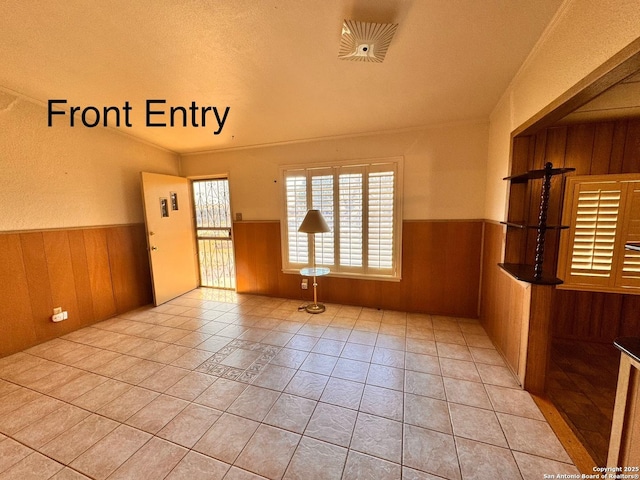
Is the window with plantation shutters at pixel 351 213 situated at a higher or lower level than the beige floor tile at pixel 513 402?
higher

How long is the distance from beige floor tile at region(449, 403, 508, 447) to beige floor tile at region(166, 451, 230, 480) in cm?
139

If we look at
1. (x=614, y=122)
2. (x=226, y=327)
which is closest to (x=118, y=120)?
(x=226, y=327)

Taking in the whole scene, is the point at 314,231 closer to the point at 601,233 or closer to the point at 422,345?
the point at 422,345

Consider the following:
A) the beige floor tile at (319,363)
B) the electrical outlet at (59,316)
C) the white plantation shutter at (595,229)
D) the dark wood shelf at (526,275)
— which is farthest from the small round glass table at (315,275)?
the electrical outlet at (59,316)

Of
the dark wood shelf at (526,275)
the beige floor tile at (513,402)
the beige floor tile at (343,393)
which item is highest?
the dark wood shelf at (526,275)

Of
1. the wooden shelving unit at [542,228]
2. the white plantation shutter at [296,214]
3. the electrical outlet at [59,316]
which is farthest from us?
the white plantation shutter at [296,214]

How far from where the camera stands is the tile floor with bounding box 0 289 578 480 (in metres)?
1.36

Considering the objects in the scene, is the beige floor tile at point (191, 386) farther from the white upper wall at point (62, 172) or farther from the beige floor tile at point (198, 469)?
the white upper wall at point (62, 172)

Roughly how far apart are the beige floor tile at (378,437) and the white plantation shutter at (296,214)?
2316mm

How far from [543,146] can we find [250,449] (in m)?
3.50

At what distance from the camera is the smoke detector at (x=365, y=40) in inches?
61.7

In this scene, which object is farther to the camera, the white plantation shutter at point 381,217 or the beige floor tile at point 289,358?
the white plantation shutter at point 381,217

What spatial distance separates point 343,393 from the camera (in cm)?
189

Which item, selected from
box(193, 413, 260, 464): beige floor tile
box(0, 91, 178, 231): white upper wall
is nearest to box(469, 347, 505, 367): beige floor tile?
box(193, 413, 260, 464): beige floor tile
